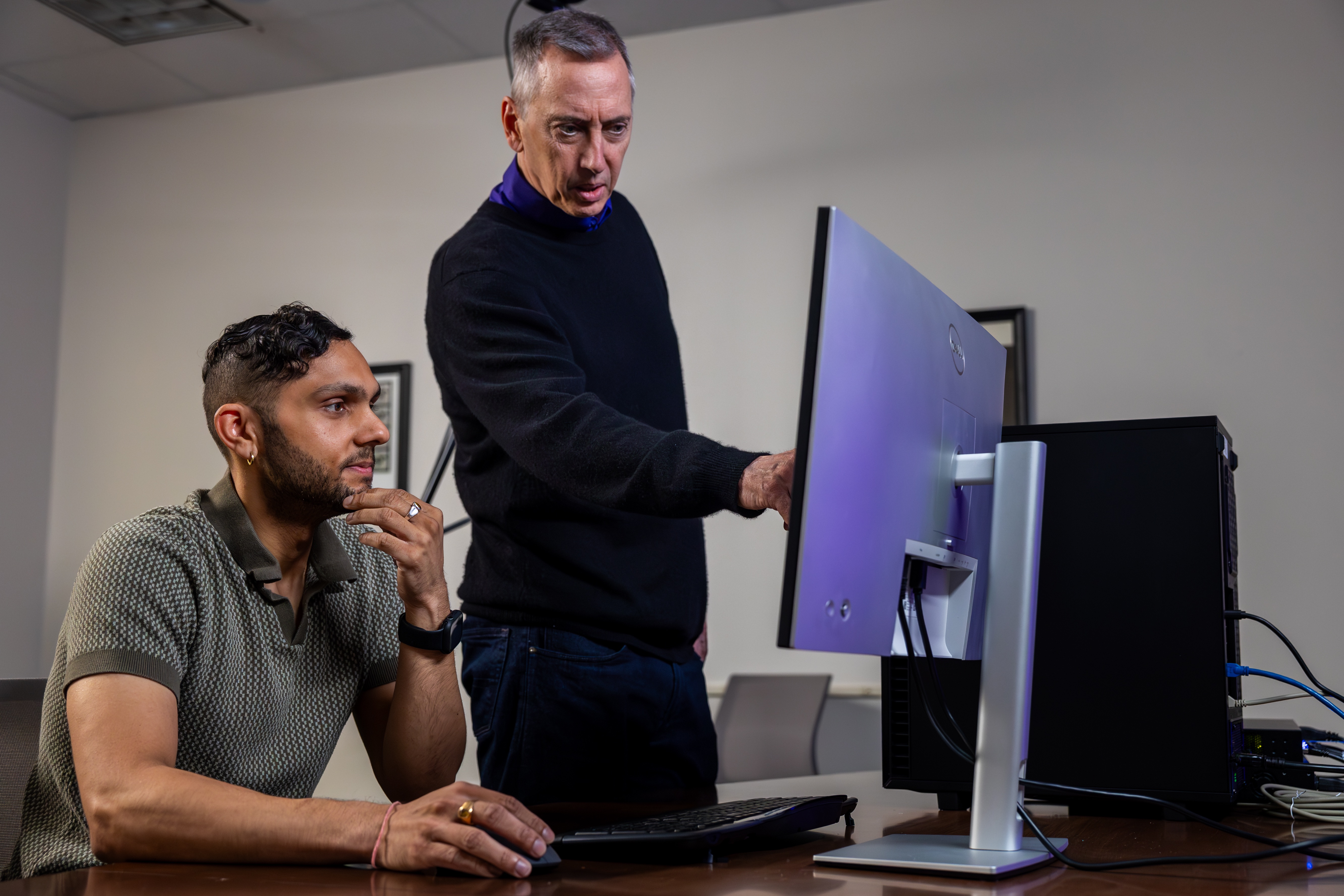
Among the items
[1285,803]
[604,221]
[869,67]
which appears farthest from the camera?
[869,67]

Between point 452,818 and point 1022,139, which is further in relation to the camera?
point 1022,139

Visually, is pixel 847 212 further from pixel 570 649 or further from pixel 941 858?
pixel 941 858

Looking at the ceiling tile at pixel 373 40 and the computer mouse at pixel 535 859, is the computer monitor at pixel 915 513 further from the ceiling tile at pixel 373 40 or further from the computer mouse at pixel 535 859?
the ceiling tile at pixel 373 40

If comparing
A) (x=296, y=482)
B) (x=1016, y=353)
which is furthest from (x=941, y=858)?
(x=1016, y=353)

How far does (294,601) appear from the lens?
141cm

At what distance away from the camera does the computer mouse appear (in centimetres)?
86

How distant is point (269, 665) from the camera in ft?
4.25

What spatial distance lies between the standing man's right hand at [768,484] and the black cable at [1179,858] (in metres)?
0.31

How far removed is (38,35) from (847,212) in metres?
2.96

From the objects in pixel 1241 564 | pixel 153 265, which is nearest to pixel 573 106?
pixel 1241 564

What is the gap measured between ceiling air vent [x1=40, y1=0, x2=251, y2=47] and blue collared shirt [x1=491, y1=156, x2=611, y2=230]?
2.79 meters

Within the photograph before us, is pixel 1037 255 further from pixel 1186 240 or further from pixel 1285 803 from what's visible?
pixel 1285 803

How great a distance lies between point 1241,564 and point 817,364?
295cm

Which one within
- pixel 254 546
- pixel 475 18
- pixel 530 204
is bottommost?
pixel 254 546
